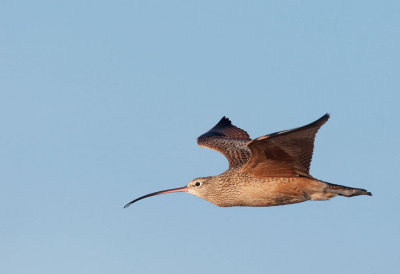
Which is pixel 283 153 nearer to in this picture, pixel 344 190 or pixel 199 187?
pixel 344 190

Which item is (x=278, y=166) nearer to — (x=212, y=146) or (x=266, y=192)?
(x=266, y=192)

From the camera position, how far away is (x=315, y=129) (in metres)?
14.3

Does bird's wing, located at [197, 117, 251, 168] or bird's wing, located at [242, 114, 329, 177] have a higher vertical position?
bird's wing, located at [197, 117, 251, 168]

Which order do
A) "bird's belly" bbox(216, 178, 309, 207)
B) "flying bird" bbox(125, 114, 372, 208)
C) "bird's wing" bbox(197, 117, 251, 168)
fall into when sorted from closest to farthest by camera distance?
"flying bird" bbox(125, 114, 372, 208), "bird's belly" bbox(216, 178, 309, 207), "bird's wing" bbox(197, 117, 251, 168)

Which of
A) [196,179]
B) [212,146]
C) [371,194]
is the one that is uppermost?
[212,146]

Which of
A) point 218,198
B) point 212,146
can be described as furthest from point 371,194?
point 212,146

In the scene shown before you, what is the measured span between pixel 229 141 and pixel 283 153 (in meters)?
6.29

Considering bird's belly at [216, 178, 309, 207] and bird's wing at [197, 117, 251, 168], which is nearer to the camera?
bird's belly at [216, 178, 309, 207]

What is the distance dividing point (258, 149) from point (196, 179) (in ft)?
8.25

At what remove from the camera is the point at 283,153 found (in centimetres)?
1611

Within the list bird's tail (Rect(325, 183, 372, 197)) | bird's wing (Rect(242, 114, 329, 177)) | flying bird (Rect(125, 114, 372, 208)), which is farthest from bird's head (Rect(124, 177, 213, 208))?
bird's tail (Rect(325, 183, 372, 197))

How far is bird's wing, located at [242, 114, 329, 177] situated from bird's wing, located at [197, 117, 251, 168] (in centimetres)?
214

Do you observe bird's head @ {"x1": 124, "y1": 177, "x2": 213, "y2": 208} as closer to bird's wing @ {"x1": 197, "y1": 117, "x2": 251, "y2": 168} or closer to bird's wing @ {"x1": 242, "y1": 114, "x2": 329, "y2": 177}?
bird's wing @ {"x1": 242, "y1": 114, "x2": 329, "y2": 177}

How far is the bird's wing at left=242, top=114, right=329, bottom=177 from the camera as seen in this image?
14.8m
